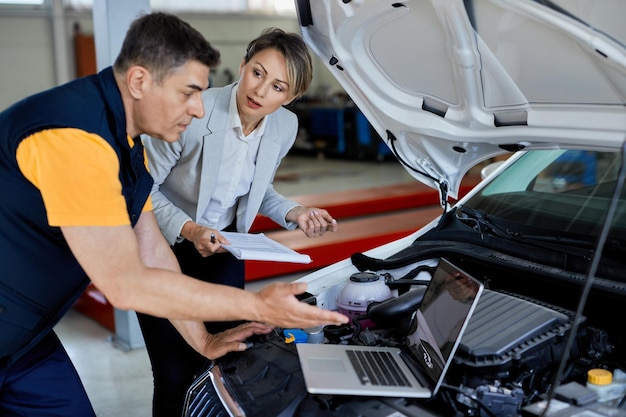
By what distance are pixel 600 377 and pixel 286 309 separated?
26.1 inches

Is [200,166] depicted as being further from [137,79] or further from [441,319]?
[441,319]

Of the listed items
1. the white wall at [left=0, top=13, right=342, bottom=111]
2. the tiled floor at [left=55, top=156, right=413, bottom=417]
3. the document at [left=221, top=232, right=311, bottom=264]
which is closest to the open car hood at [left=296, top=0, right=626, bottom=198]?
the document at [left=221, top=232, right=311, bottom=264]

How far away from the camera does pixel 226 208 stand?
2.27m

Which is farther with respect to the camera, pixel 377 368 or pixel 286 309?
pixel 377 368

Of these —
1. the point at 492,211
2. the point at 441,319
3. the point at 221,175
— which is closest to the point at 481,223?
the point at 492,211

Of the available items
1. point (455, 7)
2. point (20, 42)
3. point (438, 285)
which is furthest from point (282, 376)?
point (20, 42)

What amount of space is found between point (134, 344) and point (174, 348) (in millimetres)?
1740

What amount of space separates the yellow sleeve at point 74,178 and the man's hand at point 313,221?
0.95m

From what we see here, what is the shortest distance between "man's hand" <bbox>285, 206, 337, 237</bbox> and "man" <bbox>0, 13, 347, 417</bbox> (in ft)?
2.40

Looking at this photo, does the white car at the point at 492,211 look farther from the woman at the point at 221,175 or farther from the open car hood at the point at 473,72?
the woman at the point at 221,175

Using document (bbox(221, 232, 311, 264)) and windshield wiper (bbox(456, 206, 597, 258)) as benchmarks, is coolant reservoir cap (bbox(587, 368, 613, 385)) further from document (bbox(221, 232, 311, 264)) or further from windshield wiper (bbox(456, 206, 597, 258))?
document (bbox(221, 232, 311, 264))

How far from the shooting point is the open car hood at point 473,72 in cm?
156

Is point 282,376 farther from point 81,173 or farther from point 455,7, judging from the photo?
point 455,7

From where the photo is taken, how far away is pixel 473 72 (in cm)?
184
